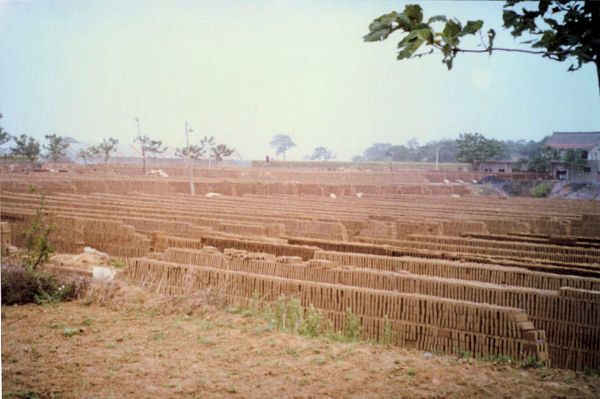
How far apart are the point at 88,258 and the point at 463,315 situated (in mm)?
8006

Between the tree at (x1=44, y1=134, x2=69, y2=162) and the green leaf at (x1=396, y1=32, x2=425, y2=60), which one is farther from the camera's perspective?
the tree at (x1=44, y1=134, x2=69, y2=162)

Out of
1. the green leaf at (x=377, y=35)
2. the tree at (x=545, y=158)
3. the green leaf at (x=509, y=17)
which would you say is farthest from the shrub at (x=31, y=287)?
the tree at (x=545, y=158)

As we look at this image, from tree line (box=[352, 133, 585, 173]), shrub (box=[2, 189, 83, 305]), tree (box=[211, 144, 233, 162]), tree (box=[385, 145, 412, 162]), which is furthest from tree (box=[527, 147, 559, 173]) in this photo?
tree (box=[211, 144, 233, 162])

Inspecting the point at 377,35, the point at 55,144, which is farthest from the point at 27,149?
the point at 377,35

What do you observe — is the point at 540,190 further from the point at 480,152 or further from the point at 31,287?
the point at 31,287

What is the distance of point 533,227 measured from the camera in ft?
43.5

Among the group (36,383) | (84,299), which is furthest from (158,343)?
(84,299)

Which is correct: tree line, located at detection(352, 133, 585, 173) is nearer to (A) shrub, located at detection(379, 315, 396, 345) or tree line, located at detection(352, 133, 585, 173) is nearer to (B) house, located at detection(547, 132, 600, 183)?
(B) house, located at detection(547, 132, 600, 183)

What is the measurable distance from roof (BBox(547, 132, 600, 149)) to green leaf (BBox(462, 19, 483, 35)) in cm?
390

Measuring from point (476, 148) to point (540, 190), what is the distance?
16.6 feet

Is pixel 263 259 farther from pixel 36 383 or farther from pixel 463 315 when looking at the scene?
pixel 36 383

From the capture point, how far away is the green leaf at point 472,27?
94.0 inches

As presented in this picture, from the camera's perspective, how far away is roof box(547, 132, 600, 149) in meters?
5.84

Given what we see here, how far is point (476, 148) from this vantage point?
425 inches
